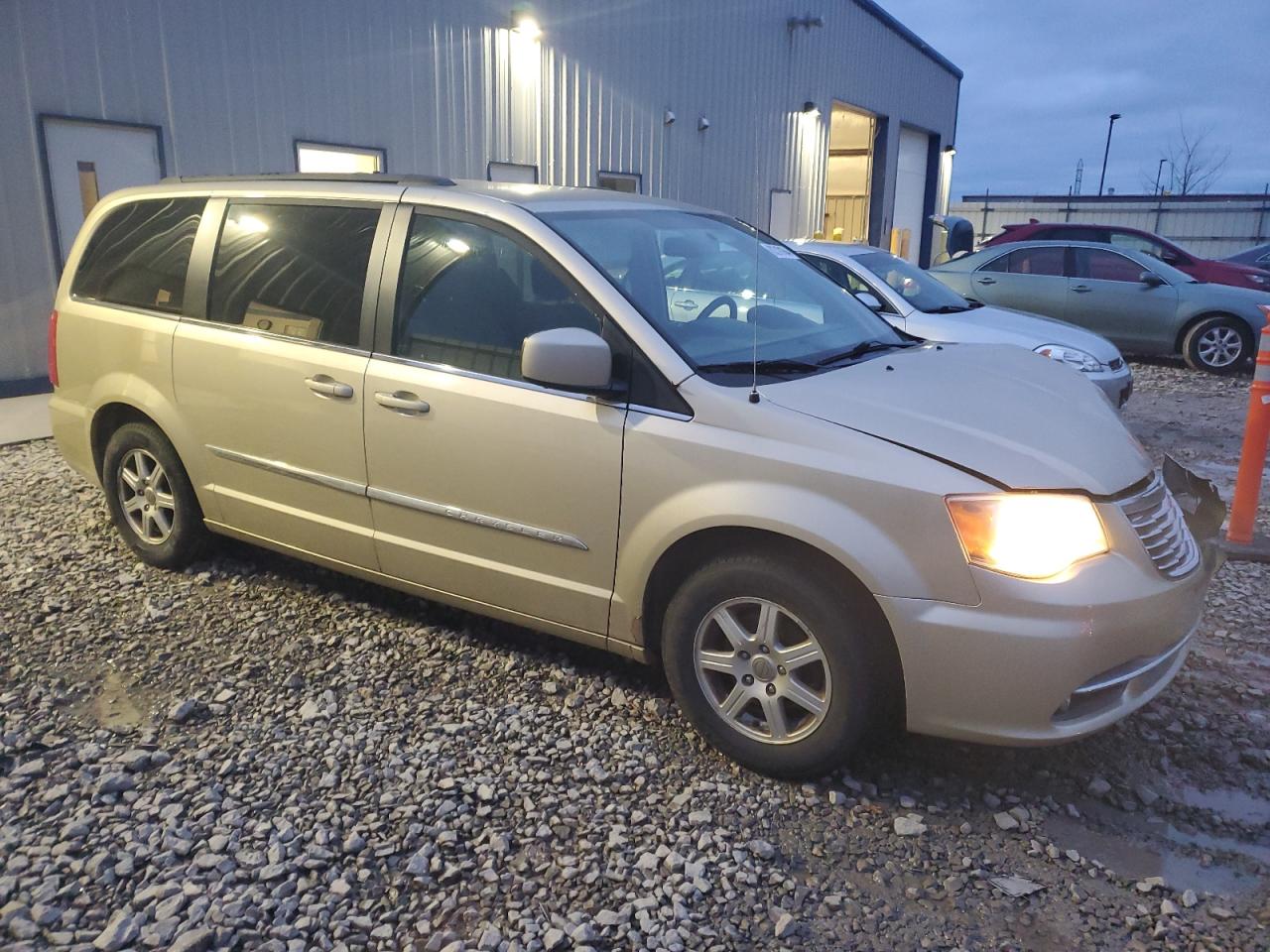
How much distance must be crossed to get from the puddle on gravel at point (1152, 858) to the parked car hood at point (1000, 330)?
4.71 m

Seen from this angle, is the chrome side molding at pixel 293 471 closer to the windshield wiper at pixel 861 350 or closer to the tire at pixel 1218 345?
the windshield wiper at pixel 861 350

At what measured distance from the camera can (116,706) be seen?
351 centimetres

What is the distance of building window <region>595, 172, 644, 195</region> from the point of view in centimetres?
1489

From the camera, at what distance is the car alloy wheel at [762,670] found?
2949 millimetres

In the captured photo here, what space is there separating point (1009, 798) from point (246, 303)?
3.50 metres

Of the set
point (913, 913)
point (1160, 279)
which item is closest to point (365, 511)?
point (913, 913)

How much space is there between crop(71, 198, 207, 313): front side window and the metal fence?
27162 millimetres

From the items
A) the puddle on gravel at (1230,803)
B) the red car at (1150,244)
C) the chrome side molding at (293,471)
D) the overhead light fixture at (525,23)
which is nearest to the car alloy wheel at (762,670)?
the puddle on gravel at (1230,803)

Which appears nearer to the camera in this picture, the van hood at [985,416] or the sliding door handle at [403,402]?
the van hood at [985,416]

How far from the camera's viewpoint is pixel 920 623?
2.73 meters

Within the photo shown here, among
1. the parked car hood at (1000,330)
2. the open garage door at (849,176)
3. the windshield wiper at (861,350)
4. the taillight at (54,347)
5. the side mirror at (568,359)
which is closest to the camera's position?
the side mirror at (568,359)

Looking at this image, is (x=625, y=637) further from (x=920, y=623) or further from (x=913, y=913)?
(x=913, y=913)

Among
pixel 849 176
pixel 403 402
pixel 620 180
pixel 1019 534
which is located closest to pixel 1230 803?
pixel 1019 534

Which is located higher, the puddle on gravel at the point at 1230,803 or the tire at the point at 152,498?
the tire at the point at 152,498
